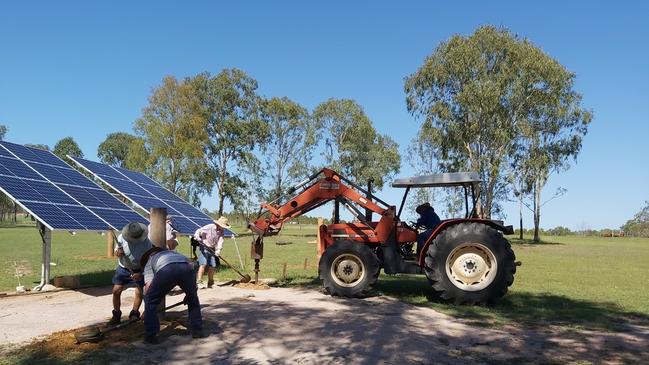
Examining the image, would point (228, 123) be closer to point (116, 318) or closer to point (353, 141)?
point (353, 141)

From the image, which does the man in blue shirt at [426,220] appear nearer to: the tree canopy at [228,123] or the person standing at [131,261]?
the person standing at [131,261]

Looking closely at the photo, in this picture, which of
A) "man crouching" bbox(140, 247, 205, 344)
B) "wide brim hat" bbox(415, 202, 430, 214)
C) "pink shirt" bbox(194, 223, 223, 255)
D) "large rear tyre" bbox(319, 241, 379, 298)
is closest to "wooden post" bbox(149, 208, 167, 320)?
"man crouching" bbox(140, 247, 205, 344)

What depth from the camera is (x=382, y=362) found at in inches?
255

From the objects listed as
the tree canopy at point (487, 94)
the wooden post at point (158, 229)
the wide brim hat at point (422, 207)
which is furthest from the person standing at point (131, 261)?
the tree canopy at point (487, 94)

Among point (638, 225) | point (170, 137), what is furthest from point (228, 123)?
point (638, 225)

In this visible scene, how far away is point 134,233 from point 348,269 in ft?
16.0

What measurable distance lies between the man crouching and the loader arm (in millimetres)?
5017

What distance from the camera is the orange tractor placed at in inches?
416

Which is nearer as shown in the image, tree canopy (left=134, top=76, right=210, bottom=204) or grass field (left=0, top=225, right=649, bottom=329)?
grass field (left=0, top=225, right=649, bottom=329)

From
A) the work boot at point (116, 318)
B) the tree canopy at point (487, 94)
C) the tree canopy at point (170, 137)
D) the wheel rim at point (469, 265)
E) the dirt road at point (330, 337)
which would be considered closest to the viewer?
the dirt road at point (330, 337)

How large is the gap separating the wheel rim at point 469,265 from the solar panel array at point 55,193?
7.35 meters

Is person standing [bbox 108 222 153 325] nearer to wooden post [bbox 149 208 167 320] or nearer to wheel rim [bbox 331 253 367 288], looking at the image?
wooden post [bbox 149 208 167 320]

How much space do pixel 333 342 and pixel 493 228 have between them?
521 centimetres

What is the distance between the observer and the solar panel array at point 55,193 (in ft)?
37.7
